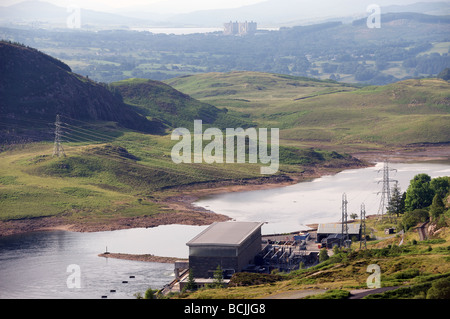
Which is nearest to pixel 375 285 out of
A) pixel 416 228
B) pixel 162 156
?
pixel 416 228

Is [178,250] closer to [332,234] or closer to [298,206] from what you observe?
[332,234]

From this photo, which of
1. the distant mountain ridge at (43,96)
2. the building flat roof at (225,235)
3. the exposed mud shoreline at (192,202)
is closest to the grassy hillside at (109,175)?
the exposed mud shoreline at (192,202)

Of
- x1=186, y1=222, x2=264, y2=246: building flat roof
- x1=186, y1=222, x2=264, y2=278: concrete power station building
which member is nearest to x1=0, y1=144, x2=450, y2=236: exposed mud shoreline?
x1=186, y1=222, x2=264, y2=246: building flat roof

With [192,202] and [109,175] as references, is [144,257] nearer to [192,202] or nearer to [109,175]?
[192,202]

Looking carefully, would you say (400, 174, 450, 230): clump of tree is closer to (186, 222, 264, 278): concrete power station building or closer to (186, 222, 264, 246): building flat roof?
(186, 222, 264, 246): building flat roof

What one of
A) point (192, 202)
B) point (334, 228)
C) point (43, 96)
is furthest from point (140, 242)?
point (43, 96)

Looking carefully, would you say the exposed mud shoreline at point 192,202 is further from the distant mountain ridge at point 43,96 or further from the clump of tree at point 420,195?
the distant mountain ridge at point 43,96
